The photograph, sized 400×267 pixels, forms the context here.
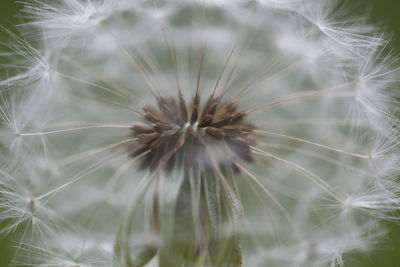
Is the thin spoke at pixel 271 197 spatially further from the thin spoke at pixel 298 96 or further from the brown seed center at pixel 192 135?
the thin spoke at pixel 298 96

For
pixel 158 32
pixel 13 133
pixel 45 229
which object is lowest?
pixel 45 229

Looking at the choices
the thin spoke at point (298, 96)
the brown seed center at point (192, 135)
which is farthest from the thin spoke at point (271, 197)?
the thin spoke at point (298, 96)

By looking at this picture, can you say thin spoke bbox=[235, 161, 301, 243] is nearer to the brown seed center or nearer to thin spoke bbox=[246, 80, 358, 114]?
the brown seed center

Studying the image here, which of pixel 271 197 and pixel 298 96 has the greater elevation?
pixel 298 96

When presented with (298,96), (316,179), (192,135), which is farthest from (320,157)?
(192,135)

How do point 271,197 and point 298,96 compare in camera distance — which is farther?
point 298,96

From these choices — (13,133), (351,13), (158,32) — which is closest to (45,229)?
(13,133)

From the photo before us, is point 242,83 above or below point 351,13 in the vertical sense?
below

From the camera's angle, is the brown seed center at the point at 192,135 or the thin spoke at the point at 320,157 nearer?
the brown seed center at the point at 192,135

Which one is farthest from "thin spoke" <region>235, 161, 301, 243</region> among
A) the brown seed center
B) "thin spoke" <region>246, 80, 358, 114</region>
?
"thin spoke" <region>246, 80, 358, 114</region>

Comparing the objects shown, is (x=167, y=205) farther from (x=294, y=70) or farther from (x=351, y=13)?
(x=351, y=13)

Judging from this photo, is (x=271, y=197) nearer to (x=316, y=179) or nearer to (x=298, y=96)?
(x=316, y=179)
